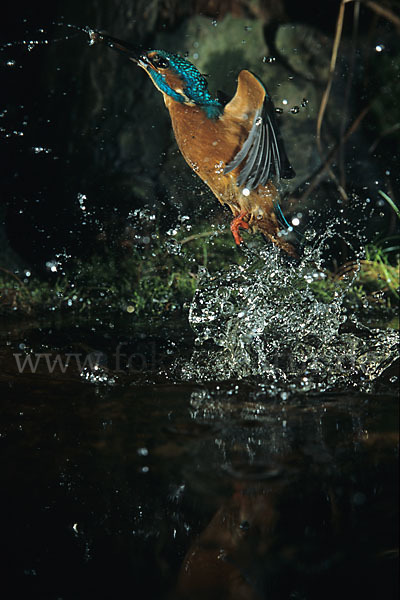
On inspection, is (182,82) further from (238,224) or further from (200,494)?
(200,494)

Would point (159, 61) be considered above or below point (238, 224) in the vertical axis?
above

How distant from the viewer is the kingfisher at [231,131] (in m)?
2.93

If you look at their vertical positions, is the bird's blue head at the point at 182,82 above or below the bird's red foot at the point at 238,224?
above

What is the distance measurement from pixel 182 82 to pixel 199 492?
6.93 feet

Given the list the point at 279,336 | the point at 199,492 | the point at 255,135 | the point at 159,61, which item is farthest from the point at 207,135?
the point at 199,492

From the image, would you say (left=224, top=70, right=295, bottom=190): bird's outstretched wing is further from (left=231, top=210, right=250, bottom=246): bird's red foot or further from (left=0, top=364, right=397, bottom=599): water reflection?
(left=0, top=364, right=397, bottom=599): water reflection

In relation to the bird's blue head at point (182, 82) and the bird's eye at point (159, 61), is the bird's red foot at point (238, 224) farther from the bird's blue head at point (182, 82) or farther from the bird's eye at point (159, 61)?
the bird's eye at point (159, 61)

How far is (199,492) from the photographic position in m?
1.51

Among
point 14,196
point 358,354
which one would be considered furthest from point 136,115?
point 358,354

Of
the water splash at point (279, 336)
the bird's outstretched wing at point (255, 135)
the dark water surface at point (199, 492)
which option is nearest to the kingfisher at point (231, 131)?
the bird's outstretched wing at point (255, 135)

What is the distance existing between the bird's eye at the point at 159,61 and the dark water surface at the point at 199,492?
64.8 inches

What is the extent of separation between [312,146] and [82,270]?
1.92m

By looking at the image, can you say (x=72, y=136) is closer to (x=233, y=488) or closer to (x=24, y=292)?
(x=24, y=292)

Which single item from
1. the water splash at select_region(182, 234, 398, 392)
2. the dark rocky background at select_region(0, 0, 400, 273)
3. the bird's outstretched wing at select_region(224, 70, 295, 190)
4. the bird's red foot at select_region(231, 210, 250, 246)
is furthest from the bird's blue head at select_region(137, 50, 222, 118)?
the dark rocky background at select_region(0, 0, 400, 273)
